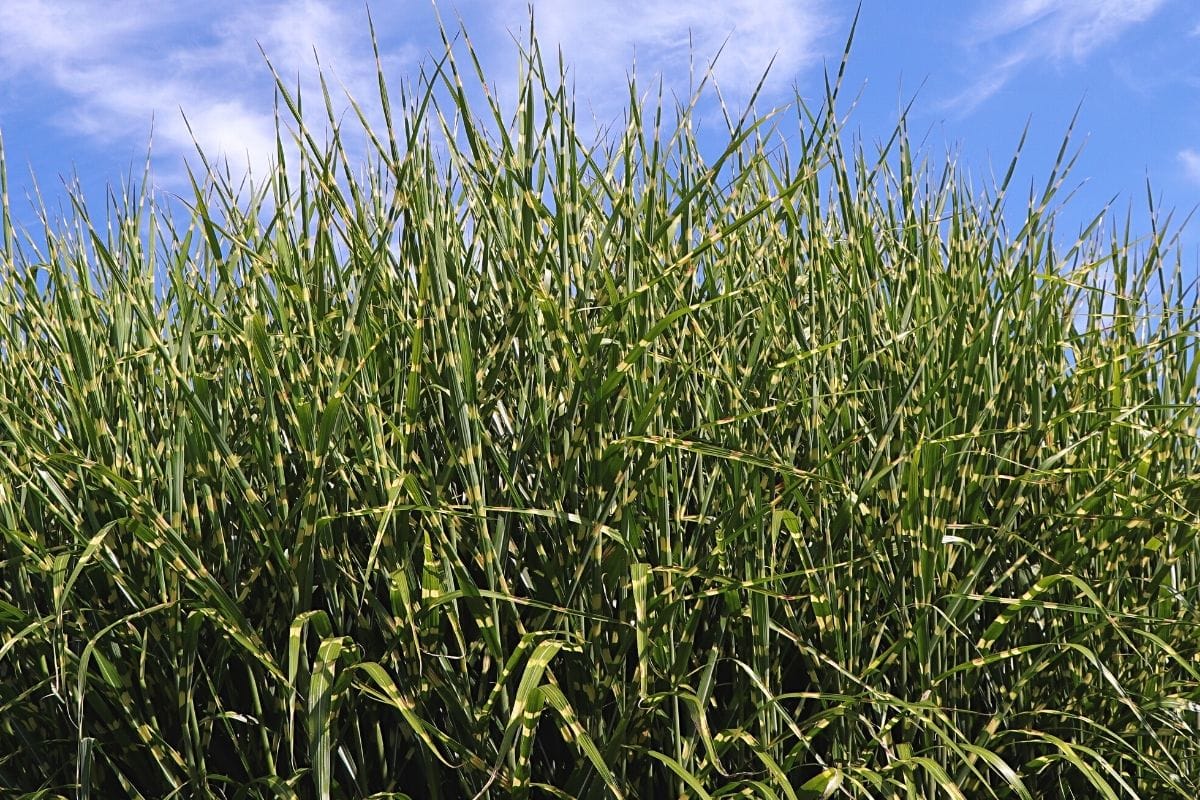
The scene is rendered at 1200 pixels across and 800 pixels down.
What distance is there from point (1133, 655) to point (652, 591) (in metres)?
0.93

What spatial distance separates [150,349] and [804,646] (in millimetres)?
1113

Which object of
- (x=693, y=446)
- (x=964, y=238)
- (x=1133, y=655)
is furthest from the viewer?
(x=964, y=238)

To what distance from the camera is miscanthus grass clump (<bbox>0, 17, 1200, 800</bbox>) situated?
1550 mm

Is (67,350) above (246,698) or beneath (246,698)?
above

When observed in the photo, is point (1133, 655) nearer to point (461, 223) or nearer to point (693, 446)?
point (693, 446)

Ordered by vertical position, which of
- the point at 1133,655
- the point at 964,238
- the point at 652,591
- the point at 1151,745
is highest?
the point at 964,238

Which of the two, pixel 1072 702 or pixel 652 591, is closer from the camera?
pixel 652 591

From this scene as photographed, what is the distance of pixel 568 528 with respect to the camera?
1600 mm

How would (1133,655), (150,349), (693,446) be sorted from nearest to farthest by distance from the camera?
(693,446)
(150,349)
(1133,655)

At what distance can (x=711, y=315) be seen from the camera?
6.55 ft

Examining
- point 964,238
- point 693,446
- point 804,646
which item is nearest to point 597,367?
point 693,446

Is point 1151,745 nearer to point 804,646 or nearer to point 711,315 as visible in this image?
point 804,646

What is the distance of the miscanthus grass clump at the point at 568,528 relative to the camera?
1550 mm

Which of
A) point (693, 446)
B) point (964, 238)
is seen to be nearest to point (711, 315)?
point (693, 446)
